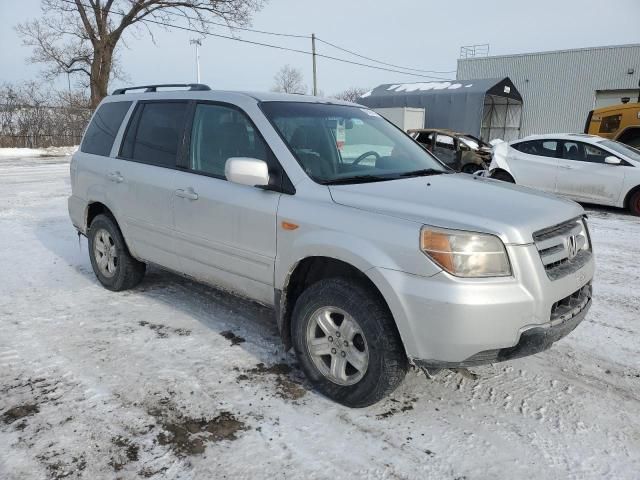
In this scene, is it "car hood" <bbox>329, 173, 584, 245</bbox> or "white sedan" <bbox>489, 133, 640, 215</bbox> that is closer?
"car hood" <bbox>329, 173, 584, 245</bbox>

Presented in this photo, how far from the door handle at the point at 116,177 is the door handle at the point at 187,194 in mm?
895

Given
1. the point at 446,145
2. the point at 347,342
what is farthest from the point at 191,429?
the point at 446,145

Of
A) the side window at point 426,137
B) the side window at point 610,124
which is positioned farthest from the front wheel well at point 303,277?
the side window at point 610,124

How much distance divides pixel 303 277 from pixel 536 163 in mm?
8618

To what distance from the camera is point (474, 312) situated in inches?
96.3

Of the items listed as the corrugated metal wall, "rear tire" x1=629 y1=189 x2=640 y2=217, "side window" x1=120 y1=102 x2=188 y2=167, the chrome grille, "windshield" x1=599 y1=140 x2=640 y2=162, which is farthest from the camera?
the corrugated metal wall

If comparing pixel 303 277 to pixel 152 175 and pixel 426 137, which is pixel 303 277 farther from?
pixel 426 137

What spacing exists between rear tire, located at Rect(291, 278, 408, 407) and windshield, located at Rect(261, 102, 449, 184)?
0.73 metres

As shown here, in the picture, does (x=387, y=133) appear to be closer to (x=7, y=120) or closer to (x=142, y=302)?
(x=142, y=302)

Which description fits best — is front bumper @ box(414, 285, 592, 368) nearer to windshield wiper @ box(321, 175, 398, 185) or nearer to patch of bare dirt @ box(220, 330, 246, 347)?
windshield wiper @ box(321, 175, 398, 185)

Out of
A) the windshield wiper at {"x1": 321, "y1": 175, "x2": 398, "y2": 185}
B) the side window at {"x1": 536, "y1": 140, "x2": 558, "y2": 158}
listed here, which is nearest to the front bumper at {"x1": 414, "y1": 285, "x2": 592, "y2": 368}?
the windshield wiper at {"x1": 321, "y1": 175, "x2": 398, "y2": 185}

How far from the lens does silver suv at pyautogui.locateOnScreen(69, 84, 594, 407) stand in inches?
99.4

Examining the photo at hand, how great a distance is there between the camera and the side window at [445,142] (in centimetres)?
1466

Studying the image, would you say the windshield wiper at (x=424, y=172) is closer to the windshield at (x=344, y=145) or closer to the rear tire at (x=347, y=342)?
the windshield at (x=344, y=145)
